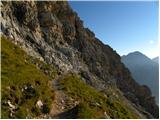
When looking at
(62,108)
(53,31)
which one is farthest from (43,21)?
(62,108)

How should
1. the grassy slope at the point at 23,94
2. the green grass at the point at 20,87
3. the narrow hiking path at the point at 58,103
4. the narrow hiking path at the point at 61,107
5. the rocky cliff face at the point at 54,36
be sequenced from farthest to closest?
the rocky cliff face at the point at 54,36
the narrow hiking path at the point at 58,103
the narrow hiking path at the point at 61,107
the grassy slope at the point at 23,94
the green grass at the point at 20,87

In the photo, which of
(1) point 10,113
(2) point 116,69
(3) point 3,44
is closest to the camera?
(1) point 10,113

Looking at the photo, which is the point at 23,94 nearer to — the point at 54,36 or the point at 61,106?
the point at 61,106

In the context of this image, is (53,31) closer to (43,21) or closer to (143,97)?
(43,21)

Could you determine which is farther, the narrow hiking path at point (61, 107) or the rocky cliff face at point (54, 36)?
the rocky cliff face at point (54, 36)

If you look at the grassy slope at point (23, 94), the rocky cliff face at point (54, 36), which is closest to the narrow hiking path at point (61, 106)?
the grassy slope at point (23, 94)

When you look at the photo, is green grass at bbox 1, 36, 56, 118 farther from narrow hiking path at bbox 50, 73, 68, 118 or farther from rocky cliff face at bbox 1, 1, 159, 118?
rocky cliff face at bbox 1, 1, 159, 118

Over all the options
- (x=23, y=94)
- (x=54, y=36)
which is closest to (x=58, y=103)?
(x=23, y=94)

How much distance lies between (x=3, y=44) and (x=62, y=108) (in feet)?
48.3

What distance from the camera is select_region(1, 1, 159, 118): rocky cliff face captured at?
5431 centimetres

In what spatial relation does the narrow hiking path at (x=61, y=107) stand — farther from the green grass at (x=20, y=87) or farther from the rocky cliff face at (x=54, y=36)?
the rocky cliff face at (x=54, y=36)

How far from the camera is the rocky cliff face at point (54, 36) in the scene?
5431 centimetres

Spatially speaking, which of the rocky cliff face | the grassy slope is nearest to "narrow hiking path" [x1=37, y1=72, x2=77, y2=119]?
the grassy slope

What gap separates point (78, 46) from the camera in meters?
83.6
